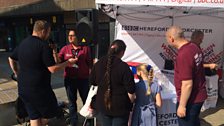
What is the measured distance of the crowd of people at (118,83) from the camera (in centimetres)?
347

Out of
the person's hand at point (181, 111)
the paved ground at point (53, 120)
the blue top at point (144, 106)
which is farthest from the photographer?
the paved ground at point (53, 120)

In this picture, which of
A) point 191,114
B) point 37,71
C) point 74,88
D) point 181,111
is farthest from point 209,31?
point 37,71

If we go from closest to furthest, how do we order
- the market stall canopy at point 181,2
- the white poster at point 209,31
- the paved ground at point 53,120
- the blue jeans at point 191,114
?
the blue jeans at point 191,114, the market stall canopy at point 181,2, the paved ground at point 53,120, the white poster at point 209,31

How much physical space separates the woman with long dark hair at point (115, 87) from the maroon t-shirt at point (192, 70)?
1.77ft

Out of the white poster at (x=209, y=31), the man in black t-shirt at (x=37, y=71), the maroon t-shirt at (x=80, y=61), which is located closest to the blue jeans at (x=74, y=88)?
the maroon t-shirt at (x=80, y=61)

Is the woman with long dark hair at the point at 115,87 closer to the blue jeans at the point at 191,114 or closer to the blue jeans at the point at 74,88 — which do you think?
the blue jeans at the point at 191,114

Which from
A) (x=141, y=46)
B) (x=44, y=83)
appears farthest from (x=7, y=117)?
(x=141, y=46)

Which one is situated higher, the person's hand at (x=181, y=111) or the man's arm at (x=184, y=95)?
the man's arm at (x=184, y=95)

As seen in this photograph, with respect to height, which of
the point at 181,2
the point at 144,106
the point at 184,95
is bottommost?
the point at 144,106

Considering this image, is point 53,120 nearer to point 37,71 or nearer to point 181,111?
point 37,71

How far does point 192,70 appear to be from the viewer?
3430 mm

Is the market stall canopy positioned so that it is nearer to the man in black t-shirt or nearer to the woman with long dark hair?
the man in black t-shirt

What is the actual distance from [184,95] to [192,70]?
289 millimetres

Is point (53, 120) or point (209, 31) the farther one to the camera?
point (209, 31)
